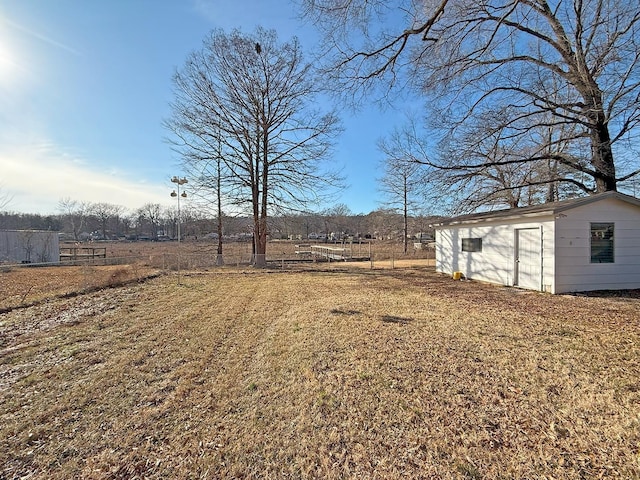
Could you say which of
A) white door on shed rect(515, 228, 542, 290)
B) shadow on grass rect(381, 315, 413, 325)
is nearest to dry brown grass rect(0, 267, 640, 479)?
shadow on grass rect(381, 315, 413, 325)

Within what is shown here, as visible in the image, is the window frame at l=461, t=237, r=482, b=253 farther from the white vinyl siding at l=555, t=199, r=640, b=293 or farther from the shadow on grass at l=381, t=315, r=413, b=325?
Answer: the shadow on grass at l=381, t=315, r=413, b=325

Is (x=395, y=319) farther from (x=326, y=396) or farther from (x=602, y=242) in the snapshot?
(x=602, y=242)

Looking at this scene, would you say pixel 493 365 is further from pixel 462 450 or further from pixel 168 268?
pixel 168 268

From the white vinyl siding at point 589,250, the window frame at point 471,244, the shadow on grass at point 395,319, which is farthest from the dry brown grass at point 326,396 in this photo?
the window frame at point 471,244

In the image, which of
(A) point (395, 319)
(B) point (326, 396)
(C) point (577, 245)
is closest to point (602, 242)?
(C) point (577, 245)

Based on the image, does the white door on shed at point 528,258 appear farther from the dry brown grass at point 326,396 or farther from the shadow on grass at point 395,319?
the shadow on grass at point 395,319

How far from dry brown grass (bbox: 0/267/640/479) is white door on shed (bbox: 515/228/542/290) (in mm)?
2990

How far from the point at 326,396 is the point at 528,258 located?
9336mm

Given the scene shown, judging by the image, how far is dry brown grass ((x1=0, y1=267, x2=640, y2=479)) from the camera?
2.29 metres

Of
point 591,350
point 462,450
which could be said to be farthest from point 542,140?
point 462,450

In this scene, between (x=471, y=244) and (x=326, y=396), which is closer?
(x=326, y=396)

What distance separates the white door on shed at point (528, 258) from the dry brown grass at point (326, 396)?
2.99m

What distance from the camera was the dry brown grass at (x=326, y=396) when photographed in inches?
90.4

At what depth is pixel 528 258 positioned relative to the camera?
31.4 feet
